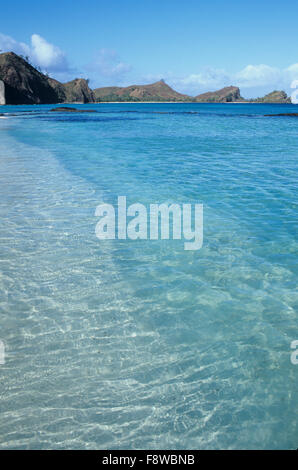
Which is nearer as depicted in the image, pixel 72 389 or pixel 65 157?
pixel 72 389

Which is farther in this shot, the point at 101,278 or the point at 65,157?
the point at 65,157

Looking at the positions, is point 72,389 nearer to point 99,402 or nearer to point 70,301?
point 99,402

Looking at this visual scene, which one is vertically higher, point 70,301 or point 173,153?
point 173,153

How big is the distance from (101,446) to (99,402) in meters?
0.52

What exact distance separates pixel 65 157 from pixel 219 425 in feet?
66.7

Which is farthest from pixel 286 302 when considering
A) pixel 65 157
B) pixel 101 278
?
pixel 65 157

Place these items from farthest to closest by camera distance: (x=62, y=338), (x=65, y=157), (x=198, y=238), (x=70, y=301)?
(x=65, y=157)
(x=198, y=238)
(x=70, y=301)
(x=62, y=338)

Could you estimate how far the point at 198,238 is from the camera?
9.02 m

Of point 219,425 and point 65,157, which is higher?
point 65,157

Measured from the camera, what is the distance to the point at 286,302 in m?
6.16

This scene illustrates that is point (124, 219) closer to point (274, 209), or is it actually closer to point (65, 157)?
point (274, 209)

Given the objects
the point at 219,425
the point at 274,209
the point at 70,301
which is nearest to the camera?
the point at 219,425

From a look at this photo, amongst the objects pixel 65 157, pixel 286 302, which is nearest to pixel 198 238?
pixel 286 302
